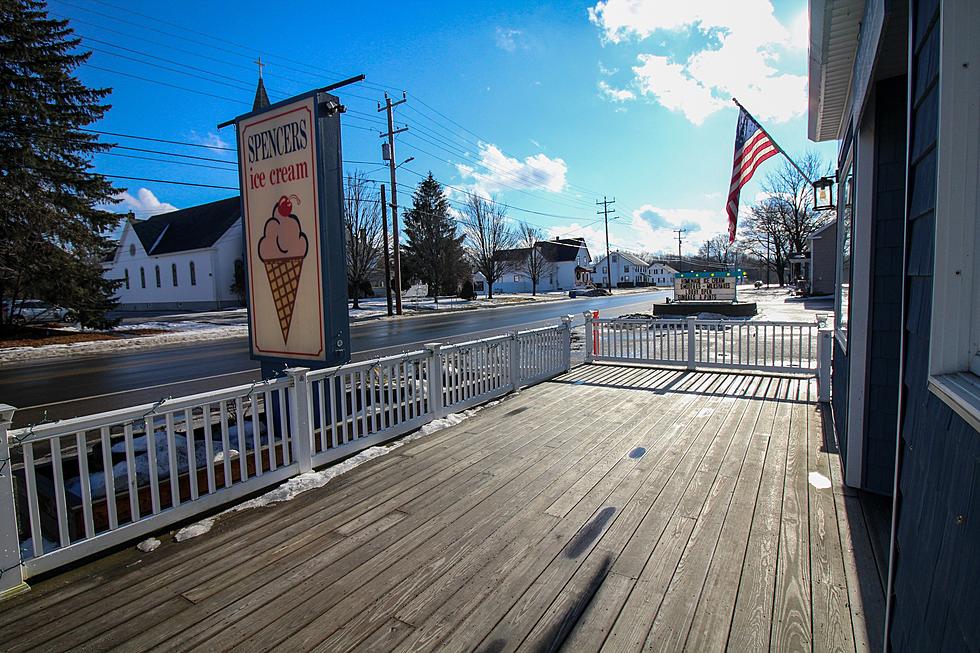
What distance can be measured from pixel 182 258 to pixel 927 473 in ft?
142

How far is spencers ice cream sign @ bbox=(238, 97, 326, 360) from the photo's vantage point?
4738 mm

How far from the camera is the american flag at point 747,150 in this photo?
909cm

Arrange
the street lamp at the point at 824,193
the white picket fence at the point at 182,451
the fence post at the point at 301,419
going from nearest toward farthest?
the white picket fence at the point at 182,451 < the fence post at the point at 301,419 < the street lamp at the point at 824,193

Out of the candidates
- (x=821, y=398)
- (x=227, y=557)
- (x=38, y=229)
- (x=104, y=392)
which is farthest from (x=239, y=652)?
(x=38, y=229)

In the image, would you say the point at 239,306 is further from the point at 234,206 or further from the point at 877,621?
the point at 877,621

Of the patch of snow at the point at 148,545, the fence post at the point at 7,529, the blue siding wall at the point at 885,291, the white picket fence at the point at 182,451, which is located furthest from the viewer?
the blue siding wall at the point at 885,291

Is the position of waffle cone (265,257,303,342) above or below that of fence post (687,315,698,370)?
above

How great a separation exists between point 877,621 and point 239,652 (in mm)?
2814

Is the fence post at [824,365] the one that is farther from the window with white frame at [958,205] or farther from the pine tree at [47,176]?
the pine tree at [47,176]

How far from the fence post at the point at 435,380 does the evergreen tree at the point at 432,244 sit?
36490 mm

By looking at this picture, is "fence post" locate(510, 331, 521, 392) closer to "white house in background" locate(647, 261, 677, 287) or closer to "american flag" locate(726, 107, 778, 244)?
"american flag" locate(726, 107, 778, 244)

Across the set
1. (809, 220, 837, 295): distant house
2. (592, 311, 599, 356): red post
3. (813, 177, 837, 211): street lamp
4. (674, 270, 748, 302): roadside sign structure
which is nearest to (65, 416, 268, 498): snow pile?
(592, 311, 599, 356): red post

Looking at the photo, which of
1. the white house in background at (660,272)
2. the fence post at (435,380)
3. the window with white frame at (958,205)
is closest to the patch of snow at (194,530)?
the fence post at (435,380)

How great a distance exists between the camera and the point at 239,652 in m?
2.12
